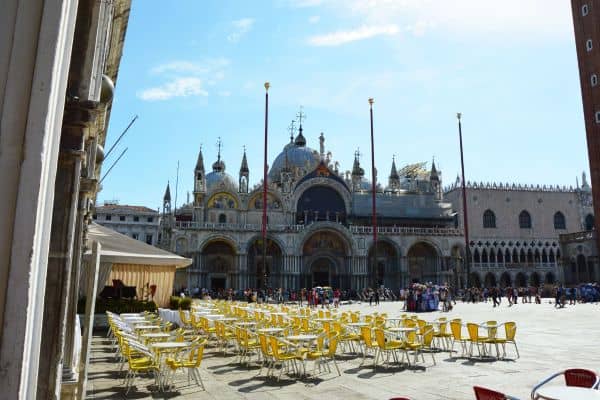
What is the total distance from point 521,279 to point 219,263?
1346 inches

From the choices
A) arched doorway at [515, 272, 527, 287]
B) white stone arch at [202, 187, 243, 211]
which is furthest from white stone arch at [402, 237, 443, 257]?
white stone arch at [202, 187, 243, 211]

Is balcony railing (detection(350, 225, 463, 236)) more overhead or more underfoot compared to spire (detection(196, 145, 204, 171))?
more underfoot

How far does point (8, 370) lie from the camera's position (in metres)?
1.65

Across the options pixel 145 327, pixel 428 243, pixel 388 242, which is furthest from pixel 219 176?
pixel 145 327

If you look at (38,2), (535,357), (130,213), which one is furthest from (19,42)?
(130,213)

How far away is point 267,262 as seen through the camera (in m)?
44.7

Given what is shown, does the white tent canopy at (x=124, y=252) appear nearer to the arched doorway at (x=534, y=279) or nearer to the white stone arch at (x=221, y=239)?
the white stone arch at (x=221, y=239)

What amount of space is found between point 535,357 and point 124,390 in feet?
27.3

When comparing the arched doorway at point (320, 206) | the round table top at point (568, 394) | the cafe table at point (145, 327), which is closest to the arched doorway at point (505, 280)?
the arched doorway at point (320, 206)

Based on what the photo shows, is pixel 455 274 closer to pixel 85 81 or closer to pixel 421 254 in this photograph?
pixel 421 254

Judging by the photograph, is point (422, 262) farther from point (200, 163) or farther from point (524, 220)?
point (200, 163)

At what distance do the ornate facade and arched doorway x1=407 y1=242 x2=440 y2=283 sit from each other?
10 centimetres

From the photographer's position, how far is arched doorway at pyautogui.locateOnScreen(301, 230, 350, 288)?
4541cm

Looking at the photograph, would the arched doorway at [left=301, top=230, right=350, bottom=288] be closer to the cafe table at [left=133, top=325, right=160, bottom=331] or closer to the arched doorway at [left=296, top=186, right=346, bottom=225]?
the arched doorway at [left=296, top=186, right=346, bottom=225]
